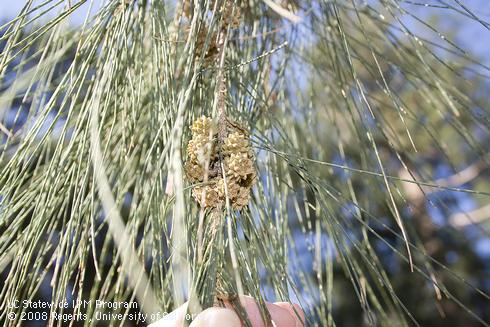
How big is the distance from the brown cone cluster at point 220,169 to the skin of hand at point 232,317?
2.3 inches

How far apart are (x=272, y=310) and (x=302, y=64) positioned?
350 millimetres

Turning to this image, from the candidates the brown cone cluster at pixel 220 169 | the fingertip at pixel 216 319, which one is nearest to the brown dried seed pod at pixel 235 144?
the brown cone cluster at pixel 220 169

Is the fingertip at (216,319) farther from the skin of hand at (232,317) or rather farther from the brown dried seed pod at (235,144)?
the brown dried seed pod at (235,144)

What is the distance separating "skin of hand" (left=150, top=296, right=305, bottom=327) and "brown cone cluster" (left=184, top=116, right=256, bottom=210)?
2.3 inches

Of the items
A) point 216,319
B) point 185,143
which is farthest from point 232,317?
point 185,143

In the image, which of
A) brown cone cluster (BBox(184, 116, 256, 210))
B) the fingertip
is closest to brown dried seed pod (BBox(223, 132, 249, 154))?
brown cone cluster (BBox(184, 116, 256, 210))

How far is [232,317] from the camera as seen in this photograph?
1.02ft

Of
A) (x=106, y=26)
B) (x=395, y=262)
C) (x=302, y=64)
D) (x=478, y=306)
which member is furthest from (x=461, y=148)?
(x=106, y=26)

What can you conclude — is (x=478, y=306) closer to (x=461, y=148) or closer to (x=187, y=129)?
(x=461, y=148)

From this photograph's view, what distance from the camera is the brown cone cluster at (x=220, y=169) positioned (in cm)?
37

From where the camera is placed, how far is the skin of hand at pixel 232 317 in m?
0.30

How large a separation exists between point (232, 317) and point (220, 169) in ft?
0.32

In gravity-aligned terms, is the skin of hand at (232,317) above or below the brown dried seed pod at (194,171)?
below

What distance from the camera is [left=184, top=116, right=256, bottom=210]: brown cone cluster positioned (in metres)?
0.37
